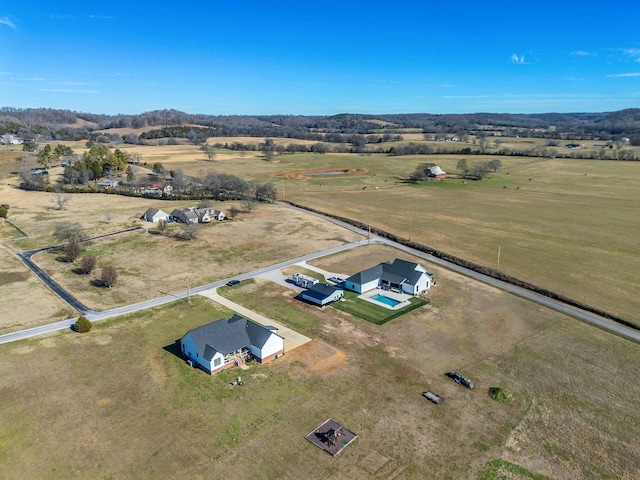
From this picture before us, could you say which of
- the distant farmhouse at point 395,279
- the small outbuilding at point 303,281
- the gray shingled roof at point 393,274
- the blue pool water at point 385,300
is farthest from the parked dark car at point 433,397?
the small outbuilding at point 303,281

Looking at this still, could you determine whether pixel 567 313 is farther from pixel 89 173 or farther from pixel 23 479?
pixel 89 173

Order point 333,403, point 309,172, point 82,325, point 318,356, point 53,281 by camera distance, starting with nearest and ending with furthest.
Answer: point 333,403 → point 318,356 → point 82,325 → point 53,281 → point 309,172

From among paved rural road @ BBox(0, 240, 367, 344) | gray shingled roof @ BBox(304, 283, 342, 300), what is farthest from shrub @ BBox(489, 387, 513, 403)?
paved rural road @ BBox(0, 240, 367, 344)

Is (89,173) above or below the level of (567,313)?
above

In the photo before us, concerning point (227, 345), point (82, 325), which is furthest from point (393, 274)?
point (82, 325)

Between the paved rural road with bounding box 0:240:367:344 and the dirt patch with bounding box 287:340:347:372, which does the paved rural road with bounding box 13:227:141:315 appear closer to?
the paved rural road with bounding box 0:240:367:344

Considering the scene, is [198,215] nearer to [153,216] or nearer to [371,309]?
[153,216]

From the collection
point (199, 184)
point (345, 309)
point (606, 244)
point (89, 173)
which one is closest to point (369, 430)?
point (345, 309)
